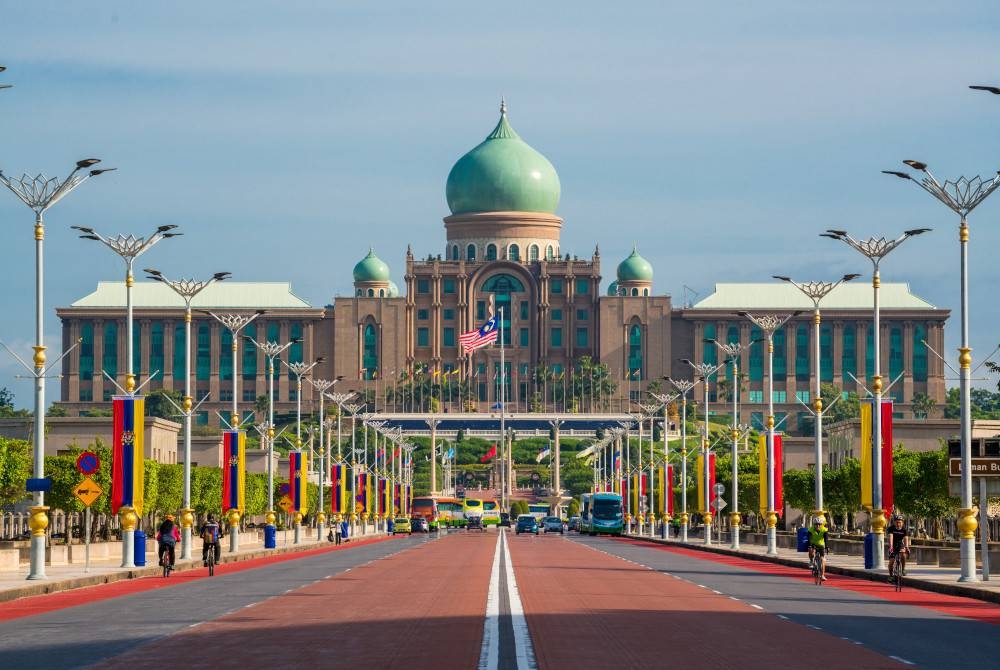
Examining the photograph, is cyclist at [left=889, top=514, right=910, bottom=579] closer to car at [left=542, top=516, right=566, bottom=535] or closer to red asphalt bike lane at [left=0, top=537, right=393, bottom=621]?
red asphalt bike lane at [left=0, top=537, right=393, bottom=621]

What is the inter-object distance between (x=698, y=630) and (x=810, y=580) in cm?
2356

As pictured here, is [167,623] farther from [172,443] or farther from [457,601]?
[172,443]

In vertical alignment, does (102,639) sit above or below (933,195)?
below

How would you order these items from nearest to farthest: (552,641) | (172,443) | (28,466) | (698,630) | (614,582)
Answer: (552,641)
(698,630)
(614,582)
(28,466)
(172,443)

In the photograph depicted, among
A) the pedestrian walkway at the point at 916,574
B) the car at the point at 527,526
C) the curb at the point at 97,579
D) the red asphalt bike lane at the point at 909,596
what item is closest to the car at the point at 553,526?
the car at the point at 527,526

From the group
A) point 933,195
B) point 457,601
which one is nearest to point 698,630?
point 457,601

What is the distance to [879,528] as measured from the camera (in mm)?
56594

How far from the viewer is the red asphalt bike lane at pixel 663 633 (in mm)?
23297

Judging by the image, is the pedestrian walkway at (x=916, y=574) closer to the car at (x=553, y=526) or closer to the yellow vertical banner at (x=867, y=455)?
the yellow vertical banner at (x=867, y=455)

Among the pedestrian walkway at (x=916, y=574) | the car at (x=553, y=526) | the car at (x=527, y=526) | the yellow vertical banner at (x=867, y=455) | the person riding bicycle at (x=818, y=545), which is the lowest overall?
the car at (x=553, y=526)

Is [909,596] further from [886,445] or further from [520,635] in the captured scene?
[520,635]

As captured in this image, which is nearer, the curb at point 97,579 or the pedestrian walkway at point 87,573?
the curb at point 97,579

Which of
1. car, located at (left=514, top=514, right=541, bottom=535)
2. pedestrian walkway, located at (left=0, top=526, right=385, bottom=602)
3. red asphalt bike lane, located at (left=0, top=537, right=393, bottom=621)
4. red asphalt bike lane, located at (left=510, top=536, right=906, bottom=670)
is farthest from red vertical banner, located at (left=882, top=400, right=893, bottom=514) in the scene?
car, located at (left=514, top=514, right=541, bottom=535)

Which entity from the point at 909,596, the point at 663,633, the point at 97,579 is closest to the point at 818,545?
the point at 909,596
